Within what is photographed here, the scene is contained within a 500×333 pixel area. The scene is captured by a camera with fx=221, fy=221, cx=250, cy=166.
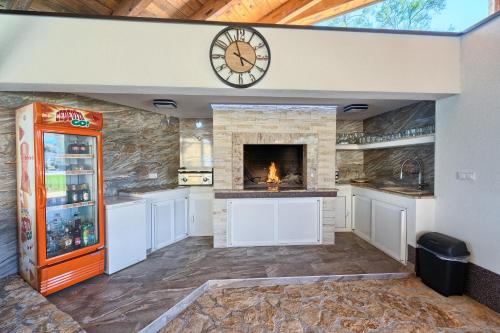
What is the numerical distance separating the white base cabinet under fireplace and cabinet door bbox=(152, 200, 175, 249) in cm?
98

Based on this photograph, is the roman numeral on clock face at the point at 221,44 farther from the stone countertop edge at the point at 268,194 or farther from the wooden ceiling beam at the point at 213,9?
the stone countertop edge at the point at 268,194

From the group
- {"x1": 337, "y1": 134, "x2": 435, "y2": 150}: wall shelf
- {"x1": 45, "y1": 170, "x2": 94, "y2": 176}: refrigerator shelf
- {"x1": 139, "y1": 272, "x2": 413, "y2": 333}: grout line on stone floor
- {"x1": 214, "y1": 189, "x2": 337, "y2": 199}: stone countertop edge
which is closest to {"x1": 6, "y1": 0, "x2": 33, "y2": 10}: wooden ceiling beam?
{"x1": 45, "y1": 170, "x2": 94, "y2": 176}: refrigerator shelf

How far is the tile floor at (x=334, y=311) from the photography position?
1.95m

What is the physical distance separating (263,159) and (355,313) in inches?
107

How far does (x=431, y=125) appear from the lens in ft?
10.3

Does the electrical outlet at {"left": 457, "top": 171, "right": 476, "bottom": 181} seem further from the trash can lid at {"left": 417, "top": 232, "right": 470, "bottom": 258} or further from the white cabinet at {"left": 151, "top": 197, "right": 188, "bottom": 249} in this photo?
the white cabinet at {"left": 151, "top": 197, "right": 188, "bottom": 249}

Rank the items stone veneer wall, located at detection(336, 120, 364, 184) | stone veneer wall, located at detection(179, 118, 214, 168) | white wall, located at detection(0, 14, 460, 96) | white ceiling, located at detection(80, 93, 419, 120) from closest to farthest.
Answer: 1. white wall, located at detection(0, 14, 460, 96)
2. white ceiling, located at detection(80, 93, 419, 120)
3. stone veneer wall, located at detection(179, 118, 214, 168)
4. stone veneer wall, located at detection(336, 120, 364, 184)

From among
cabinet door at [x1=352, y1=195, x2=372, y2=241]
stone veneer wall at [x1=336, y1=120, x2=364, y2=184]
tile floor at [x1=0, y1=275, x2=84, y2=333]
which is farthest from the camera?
stone veneer wall at [x1=336, y1=120, x2=364, y2=184]

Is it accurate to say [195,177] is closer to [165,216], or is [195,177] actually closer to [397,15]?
[165,216]

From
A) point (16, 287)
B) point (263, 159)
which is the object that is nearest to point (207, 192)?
point (263, 159)

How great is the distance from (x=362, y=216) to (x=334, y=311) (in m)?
2.13

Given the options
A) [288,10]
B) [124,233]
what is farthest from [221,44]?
[124,233]

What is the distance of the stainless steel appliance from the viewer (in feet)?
13.0

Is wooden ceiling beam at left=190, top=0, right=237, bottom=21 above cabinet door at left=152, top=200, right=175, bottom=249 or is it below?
above
